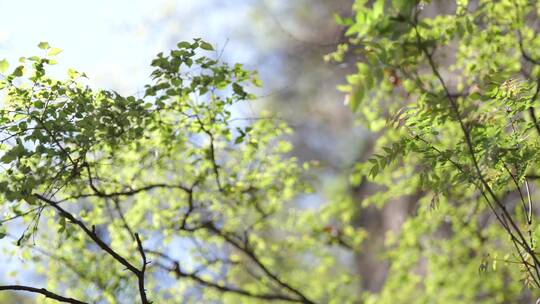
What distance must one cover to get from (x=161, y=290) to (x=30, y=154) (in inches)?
131

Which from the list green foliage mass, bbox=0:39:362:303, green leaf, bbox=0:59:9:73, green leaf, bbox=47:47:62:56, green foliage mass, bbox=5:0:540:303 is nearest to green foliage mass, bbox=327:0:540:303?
green foliage mass, bbox=5:0:540:303

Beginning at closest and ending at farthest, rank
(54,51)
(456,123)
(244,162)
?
1. (54,51)
2. (456,123)
3. (244,162)

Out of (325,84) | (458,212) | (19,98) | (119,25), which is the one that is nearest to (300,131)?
(325,84)

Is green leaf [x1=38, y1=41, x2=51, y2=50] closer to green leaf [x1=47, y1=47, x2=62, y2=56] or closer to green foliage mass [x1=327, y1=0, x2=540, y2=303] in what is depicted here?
green leaf [x1=47, y1=47, x2=62, y2=56]

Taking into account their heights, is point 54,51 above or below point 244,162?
below

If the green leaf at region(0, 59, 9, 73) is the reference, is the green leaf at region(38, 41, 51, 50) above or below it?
above

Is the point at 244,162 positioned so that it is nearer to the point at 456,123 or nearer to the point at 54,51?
the point at 456,123

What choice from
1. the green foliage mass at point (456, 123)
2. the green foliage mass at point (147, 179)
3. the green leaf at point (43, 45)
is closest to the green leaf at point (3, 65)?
the green foliage mass at point (147, 179)

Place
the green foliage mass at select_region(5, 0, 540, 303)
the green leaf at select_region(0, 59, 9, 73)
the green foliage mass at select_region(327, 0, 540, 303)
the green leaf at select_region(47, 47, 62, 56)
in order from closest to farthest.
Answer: the green foliage mass at select_region(327, 0, 540, 303) → the green foliage mass at select_region(5, 0, 540, 303) → the green leaf at select_region(0, 59, 9, 73) → the green leaf at select_region(47, 47, 62, 56)

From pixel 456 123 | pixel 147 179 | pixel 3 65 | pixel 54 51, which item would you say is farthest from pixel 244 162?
pixel 3 65

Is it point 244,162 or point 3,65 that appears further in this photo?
point 244,162

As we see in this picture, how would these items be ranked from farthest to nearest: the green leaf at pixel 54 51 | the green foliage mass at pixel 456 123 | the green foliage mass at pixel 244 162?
the green leaf at pixel 54 51, the green foliage mass at pixel 244 162, the green foliage mass at pixel 456 123

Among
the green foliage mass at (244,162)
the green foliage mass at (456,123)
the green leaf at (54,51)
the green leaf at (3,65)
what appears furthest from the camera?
the green leaf at (54,51)

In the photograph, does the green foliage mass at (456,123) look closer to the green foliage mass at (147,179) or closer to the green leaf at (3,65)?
the green foliage mass at (147,179)
